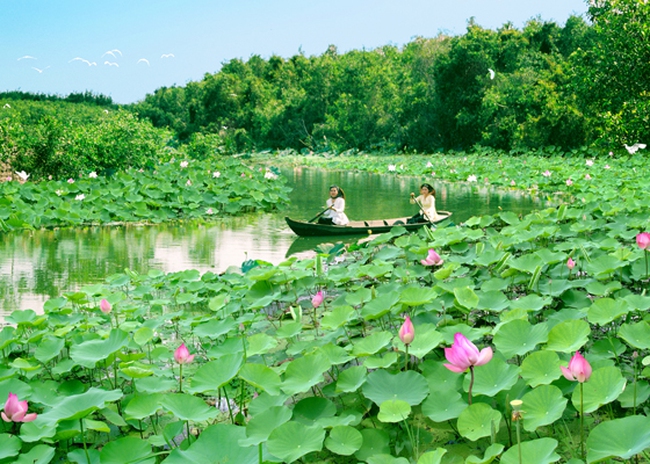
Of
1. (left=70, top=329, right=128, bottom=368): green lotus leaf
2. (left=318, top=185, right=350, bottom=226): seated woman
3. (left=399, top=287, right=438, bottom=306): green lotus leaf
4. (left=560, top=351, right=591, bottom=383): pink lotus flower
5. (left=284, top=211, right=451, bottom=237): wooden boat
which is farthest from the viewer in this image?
(left=318, top=185, right=350, bottom=226): seated woman

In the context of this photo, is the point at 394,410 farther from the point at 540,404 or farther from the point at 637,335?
the point at 637,335

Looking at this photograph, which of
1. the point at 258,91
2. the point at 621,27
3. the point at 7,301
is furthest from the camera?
the point at 258,91

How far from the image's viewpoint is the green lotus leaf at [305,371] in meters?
1.77

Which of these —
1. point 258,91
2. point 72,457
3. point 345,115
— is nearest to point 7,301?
point 72,457

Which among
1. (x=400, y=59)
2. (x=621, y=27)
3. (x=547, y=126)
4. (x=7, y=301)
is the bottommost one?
(x=7, y=301)

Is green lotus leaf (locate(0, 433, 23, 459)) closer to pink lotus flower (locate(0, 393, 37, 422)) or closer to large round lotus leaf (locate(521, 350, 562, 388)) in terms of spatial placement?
pink lotus flower (locate(0, 393, 37, 422))

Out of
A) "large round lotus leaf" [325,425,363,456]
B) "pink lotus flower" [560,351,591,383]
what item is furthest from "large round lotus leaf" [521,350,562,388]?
"large round lotus leaf" [325,425,363,456]

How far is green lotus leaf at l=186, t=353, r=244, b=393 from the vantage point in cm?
173

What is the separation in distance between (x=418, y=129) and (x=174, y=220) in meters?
16.1

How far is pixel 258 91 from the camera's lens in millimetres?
33531

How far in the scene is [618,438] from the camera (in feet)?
4.36

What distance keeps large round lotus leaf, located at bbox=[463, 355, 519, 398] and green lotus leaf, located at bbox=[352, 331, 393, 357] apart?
0.99 feet

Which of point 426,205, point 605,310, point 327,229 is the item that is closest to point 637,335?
point 605,310

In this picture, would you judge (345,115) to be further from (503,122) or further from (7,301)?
(7,301)
